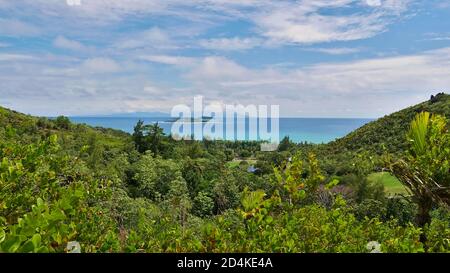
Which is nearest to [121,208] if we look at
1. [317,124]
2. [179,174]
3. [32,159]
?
[179,174]

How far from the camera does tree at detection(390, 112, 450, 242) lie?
14.2 feet

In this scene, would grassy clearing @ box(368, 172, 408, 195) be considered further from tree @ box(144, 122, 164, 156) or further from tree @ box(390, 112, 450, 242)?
tree @ box(390, 112, 450, 242)

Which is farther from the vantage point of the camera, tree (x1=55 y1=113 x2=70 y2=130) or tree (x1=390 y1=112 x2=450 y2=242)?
tree (x1=55 y1=113 x2=70 y2=130)

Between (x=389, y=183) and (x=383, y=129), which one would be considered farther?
(x=383, y=129)

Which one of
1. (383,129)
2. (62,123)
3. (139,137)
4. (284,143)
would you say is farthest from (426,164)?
(62,123)

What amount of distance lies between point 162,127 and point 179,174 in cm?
1369

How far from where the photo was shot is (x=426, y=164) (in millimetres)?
4383

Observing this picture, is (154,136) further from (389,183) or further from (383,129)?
(383,129)

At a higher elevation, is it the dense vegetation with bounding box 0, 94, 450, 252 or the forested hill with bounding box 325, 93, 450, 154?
the forested hill with bounding box 325, 93, 450, 154

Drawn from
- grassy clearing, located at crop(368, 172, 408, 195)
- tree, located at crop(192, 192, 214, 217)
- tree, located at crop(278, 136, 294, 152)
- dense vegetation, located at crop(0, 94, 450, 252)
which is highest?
tree, located at crop(278, 136, 294, 152)

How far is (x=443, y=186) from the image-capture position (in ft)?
14.5

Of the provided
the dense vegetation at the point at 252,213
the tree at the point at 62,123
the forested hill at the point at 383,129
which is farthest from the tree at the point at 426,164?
the tree at the point at 62,123

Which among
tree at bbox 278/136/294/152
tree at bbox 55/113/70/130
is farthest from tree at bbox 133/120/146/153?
tree at bbox 278/136/294/152
